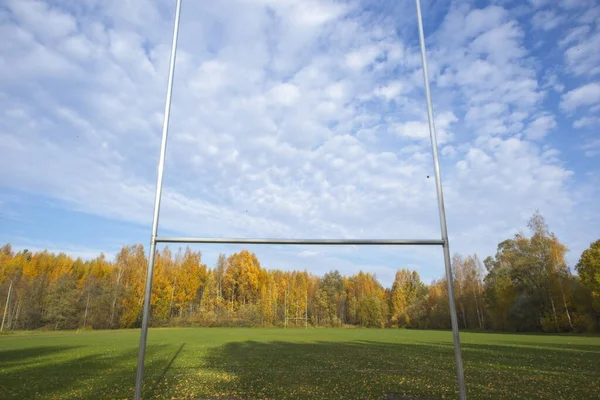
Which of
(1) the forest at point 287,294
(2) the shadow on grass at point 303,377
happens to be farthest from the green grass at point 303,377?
(1) the forest at point 287,294

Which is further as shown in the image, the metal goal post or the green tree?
the green tree

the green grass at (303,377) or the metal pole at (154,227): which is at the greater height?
the metal pole at (154,227)

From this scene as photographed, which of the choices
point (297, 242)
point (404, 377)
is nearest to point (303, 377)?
point (404, 377)

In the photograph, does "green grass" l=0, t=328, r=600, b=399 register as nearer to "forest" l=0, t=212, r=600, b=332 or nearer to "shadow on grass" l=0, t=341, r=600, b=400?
"shadow on grass" l=0, t=341, r=600, b=400

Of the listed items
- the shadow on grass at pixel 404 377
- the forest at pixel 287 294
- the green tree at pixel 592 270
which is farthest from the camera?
the forest at pixel 287 294

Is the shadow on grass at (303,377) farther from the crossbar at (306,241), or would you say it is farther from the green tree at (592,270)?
the green tree at (592,270)

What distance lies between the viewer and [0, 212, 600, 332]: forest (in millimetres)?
31656

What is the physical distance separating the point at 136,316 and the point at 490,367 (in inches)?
1726

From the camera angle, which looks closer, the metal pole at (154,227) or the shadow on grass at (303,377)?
the metal pole at (154,227)

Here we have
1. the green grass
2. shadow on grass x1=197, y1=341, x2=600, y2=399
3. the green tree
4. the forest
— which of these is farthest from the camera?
the forest

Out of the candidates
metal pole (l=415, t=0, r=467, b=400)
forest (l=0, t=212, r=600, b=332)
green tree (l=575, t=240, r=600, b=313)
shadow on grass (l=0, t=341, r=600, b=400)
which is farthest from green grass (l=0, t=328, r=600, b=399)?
forest (l=0, t=212, r=600, b=332)

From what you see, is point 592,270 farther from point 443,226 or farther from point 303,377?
point 443,226

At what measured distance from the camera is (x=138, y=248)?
52.8 m

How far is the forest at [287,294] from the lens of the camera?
31.7 meters
